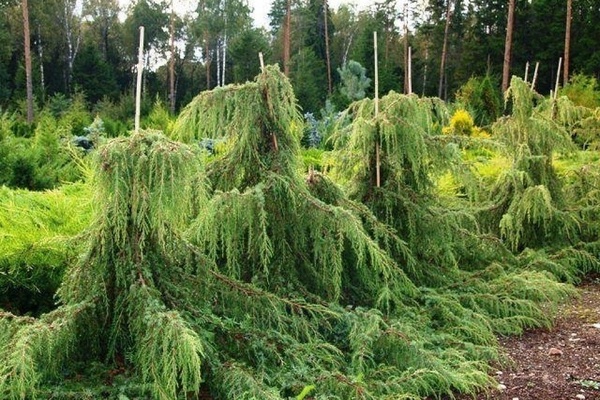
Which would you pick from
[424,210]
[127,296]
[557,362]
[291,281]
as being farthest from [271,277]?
[557,362]

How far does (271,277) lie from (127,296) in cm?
105

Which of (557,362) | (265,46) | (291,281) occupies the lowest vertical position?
(557,362)

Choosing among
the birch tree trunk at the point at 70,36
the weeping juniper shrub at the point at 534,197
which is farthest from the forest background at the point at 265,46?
the weeping juniper shrub at the point at 534,197

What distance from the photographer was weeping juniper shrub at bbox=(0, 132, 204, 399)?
8.26 ft

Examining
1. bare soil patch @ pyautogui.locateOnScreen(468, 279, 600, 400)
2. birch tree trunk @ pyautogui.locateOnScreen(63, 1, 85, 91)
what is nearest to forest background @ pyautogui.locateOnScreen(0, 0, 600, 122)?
birch tree trunk @ pyautogui.locateOnScreen(63, 1, 85, 91)

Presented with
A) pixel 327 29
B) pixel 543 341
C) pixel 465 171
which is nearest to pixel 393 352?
pixel 543 341

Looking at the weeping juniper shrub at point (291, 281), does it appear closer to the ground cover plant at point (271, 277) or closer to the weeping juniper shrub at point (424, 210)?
the ground cover plant at point (271, 277)

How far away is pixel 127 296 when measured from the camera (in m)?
2.84

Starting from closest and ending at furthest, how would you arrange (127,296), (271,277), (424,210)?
(127,296) < (271,277) < (424,210)

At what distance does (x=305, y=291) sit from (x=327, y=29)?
33.6 meters

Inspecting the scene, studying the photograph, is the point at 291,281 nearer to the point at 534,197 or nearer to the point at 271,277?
the point at 271,277

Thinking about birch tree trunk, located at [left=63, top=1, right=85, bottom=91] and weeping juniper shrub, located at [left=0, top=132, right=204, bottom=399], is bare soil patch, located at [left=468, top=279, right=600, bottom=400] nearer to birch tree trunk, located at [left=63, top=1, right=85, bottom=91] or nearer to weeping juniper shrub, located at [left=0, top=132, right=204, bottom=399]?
weeping juniper shrub, located at [left=0, top=132, right=204, bottom=399]

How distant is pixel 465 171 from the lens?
4.76 metres

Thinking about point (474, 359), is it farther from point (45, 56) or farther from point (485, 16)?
point (45, 56)
